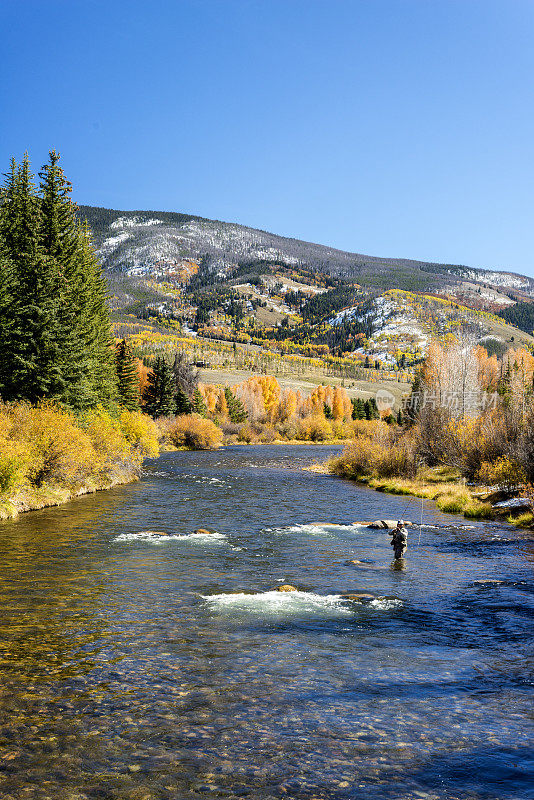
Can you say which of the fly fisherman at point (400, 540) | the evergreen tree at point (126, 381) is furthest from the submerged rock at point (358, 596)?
the evergreen tree at point (126, 381)

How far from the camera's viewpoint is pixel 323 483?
1992 inches

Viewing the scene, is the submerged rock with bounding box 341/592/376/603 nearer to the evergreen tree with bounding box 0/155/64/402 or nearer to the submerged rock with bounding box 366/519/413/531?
the submerged rock with bounding box 366/519/413/531

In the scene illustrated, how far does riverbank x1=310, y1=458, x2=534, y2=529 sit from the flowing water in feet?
27.0

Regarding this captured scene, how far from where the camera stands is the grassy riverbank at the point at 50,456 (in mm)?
28188

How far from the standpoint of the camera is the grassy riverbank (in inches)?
1110

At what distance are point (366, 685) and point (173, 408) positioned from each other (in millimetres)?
96439

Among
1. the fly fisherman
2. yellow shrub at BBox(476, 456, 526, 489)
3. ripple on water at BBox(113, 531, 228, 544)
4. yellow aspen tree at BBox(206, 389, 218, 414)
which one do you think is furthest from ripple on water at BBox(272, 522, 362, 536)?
yellow aspen tree at BBox(206, 389, 218, 414)

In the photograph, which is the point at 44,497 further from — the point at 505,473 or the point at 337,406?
the point at 337,406

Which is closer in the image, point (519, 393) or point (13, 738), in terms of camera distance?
point (13, 738)

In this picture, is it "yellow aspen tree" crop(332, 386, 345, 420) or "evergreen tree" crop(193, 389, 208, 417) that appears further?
"yellow aspen tree" crop(332, 386, 345, 420)

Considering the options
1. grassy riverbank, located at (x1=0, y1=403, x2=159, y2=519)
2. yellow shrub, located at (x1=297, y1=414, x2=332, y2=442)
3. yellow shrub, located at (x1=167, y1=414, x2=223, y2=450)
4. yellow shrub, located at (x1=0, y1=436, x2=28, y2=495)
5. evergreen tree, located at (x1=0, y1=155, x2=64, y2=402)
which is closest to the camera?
yellow shrub, located at (x1=0, y1=436, x2=28, y2=495)

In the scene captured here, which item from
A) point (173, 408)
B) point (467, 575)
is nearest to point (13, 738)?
point (467, 575)

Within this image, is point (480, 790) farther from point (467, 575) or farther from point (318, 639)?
point (467, 575)

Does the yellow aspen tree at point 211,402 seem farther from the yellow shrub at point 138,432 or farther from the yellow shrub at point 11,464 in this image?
the yellow shrub at point 11,464
